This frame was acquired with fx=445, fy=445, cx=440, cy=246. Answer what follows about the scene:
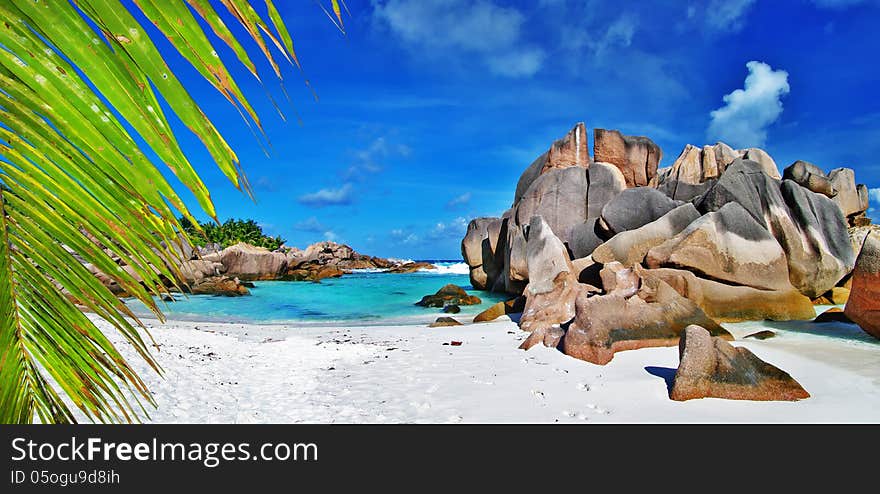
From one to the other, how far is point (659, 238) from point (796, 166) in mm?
10925

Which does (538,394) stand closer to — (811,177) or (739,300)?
(739,300)

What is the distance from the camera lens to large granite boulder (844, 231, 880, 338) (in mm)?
7656

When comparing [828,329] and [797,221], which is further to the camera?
[797,221]

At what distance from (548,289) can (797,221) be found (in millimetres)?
8562

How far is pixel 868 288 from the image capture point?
777cm

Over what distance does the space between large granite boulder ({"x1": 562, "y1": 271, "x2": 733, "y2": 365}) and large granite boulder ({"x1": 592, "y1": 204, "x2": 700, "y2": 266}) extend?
557cm

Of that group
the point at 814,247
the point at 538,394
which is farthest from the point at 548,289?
the point at 814,247

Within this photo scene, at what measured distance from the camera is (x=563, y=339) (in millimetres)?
7602

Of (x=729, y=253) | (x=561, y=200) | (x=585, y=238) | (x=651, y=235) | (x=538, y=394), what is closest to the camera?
(x=538, y=394)

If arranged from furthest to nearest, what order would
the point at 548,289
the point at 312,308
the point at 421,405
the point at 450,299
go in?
the point at 312,308, the point at 450,299, the point at 548,289, the point at 421,405

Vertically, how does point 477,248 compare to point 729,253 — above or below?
above

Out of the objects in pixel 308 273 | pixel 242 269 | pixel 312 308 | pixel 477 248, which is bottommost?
pixel 312 308

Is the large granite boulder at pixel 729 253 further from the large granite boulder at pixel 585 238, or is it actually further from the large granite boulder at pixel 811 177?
the large granite boulder at pixel 811 177

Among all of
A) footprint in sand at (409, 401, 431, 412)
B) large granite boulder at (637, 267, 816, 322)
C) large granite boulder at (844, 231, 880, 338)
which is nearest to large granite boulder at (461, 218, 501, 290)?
large granite boulder at (637, 267, 816, 322)
